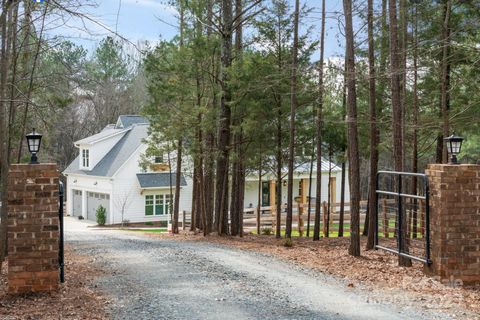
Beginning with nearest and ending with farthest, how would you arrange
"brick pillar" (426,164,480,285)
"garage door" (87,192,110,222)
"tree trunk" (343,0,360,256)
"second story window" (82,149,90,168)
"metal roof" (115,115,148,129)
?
"brick pillar" (426,164,480,285)
"tree trunk" (343,0,360,256)
"garage door" (87,192,110,222)
"second story window" (82,149,90,168)
"metal roof" (115,115,148,129)

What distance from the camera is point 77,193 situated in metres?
36.3

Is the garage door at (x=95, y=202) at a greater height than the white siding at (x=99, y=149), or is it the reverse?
the white siding at (x=99, y=149)

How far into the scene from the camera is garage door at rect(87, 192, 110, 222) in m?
32.8

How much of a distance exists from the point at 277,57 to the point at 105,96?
28.9 metres

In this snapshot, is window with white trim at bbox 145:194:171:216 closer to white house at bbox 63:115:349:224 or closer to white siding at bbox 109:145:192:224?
A: white house at bbox 63:115:349:224

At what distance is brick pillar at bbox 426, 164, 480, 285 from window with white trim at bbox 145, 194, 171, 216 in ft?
86.3

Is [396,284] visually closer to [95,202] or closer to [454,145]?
[454,145]

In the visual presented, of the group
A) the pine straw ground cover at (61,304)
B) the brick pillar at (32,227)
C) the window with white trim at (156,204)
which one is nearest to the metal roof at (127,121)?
the window with white trim at (156,204)

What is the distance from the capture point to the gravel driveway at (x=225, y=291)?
6215 millimetres

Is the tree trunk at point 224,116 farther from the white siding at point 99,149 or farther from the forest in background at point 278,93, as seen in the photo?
the white siding at point 99,149

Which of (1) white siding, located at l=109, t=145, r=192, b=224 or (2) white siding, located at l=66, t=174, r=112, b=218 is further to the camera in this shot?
(2) white siding, located at l=66, t=174, r=112, b=218

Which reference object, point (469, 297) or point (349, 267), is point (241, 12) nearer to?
point (349, 267)

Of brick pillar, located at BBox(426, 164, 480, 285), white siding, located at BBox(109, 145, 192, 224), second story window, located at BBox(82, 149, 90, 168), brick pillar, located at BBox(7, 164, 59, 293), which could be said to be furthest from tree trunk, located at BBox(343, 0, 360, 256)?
second story window, located at BBox(82, 149, 90, 168)

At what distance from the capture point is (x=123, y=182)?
32.2 metres
